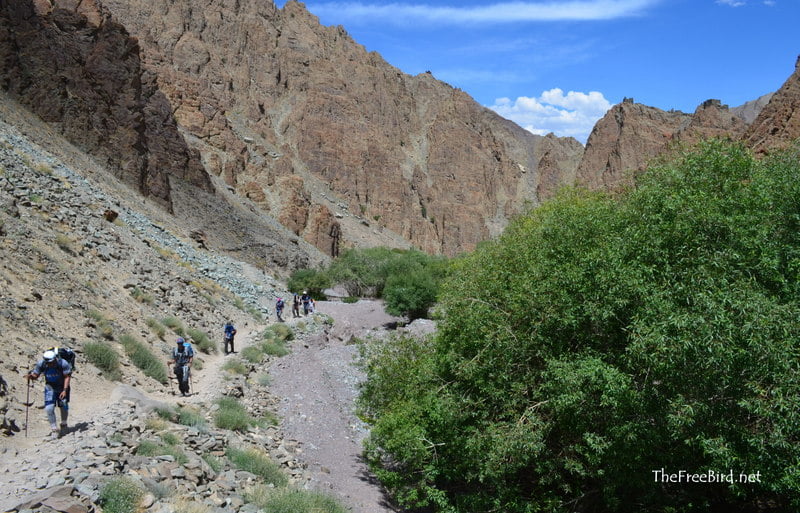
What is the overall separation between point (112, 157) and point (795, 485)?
44.7 metres

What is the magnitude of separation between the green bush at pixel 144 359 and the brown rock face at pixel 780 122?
73.8ft

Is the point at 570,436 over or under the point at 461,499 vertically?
over

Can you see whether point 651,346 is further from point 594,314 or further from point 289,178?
point 289,178

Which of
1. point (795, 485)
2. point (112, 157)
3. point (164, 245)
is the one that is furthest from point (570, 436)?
point (112, 157)

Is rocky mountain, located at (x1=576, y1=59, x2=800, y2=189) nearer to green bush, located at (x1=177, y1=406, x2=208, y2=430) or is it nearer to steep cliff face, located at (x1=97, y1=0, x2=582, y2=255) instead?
steep cliff face, located at (x1=97, y1=0, x2=582, y2=255)

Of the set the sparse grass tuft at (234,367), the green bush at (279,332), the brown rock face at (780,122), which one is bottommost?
the sparse grass tuft at (234,367)

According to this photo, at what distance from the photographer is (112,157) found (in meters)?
42.2

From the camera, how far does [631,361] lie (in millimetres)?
10344

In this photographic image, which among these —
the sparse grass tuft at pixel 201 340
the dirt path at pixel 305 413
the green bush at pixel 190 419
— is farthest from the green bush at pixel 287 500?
the sparse grass tuft at pixel 201 340

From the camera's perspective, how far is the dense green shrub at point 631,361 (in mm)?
8984

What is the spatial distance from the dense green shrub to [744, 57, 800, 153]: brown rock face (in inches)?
474

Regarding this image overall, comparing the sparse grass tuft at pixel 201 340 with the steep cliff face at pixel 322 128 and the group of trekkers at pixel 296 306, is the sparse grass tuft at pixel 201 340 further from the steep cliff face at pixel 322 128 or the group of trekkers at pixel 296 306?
the steep cliff face at pixel 322 128

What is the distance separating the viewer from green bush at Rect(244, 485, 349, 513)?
33.3 feet

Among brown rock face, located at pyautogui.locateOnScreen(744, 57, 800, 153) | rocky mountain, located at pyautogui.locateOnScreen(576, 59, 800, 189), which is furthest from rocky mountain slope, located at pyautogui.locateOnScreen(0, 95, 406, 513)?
rocky mountain, located at pyautogui.locateOnScreen(576, 59, 800, 189)
